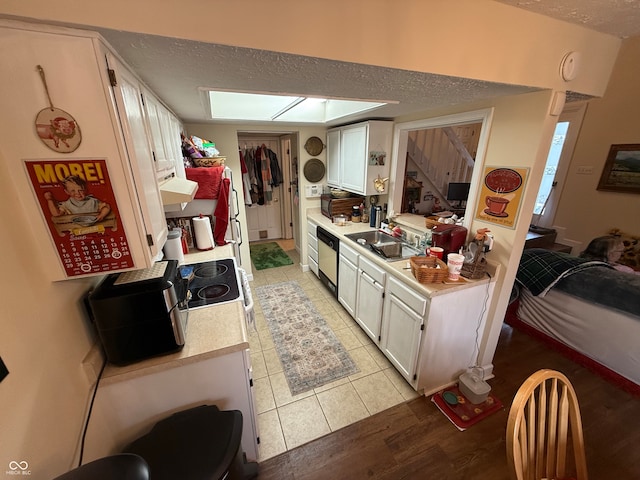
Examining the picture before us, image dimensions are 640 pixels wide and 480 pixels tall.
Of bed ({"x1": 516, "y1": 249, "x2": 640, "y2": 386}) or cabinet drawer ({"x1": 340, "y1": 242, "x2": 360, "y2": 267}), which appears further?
cabinet drawer ({"x1": 340, "y1": 242, "x2": 360, "y2": 267})

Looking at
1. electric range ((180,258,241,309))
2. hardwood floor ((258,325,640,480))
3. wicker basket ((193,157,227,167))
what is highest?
wicker basket ((193,157,227,167))

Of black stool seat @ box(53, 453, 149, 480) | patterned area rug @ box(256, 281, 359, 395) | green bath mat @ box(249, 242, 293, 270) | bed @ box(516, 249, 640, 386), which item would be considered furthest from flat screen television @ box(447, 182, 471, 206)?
black stool seat @ box(53, 453, 149, 480)

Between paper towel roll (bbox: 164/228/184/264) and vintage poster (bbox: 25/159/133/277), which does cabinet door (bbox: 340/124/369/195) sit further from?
vintage poster (bbox: 25/159/133/277)

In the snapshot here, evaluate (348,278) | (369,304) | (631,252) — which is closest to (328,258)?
(348,278)

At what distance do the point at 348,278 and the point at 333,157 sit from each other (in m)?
1.69

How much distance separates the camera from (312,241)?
12.1 feet

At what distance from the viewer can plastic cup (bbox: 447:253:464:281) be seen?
5.73 feet

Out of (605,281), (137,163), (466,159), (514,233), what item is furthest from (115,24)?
(466,159)

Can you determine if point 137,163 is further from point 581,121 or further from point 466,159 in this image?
point 581,121

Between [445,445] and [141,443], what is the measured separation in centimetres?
176

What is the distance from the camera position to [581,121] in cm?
404

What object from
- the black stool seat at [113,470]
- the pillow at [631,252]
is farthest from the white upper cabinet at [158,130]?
the pillow at [631,252]

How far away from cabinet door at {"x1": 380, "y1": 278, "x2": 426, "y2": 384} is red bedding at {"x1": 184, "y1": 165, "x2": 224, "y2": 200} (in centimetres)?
177

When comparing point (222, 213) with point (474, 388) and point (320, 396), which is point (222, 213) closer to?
point (320, 396)
